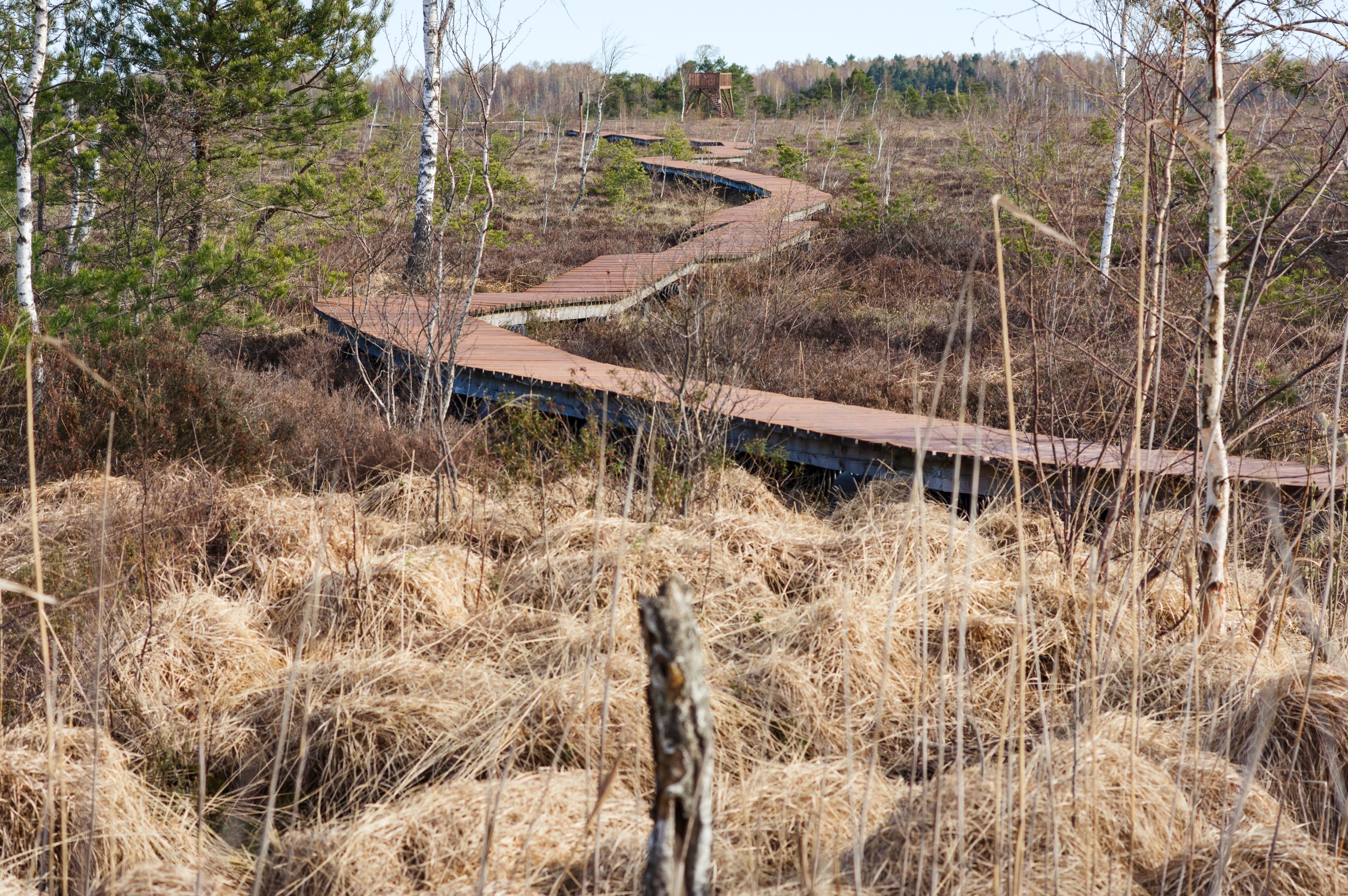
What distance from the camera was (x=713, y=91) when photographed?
45.4 meters

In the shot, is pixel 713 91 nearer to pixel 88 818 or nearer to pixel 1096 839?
pixel 88 818

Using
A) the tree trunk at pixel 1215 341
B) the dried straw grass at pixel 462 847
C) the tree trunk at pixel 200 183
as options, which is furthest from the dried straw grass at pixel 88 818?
the tree trunk at pixel 200 183

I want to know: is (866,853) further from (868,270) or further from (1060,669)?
(868,270)

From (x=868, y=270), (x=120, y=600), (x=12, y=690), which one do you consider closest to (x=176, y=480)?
(x=120, y=600)

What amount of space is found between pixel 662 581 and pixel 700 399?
162cm

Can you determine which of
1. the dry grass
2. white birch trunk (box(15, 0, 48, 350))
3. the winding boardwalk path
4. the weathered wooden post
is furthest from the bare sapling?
the weathered wooden post

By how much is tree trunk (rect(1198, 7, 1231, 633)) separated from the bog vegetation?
0.7 inches

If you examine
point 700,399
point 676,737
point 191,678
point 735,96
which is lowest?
point 191,678

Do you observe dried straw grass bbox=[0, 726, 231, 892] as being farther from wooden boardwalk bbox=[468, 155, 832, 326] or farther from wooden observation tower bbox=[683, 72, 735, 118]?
wooden observation tower bbox=[683, 72, 735, 118]

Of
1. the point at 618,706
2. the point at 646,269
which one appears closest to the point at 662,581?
the point at 618,706

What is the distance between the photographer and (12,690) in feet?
10.8

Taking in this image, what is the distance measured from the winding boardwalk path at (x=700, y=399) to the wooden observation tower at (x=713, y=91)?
35.0m

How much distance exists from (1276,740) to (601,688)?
2160mm

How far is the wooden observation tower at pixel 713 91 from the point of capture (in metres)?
44.7
